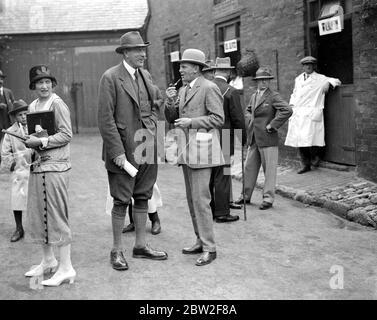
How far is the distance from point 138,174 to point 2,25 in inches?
650

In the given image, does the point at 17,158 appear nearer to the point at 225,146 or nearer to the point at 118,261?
the point at 118,261

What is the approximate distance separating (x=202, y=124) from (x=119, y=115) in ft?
2.58

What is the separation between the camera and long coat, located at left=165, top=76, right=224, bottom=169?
16.7ft

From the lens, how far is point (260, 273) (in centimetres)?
479

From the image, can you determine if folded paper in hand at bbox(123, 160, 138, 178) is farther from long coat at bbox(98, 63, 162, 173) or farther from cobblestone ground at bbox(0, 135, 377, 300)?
cobblestone ground at bbox(0, 135, 377, 300)

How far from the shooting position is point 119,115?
489cm

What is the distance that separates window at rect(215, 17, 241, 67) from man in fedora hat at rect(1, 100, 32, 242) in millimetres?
7346

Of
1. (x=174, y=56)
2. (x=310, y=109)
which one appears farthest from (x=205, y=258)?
(x=174, y=56)

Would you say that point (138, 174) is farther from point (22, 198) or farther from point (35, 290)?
point (22, 198)

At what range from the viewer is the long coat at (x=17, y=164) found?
6.00 m

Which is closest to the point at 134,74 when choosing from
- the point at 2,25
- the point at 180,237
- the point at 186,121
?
the point at 186,121

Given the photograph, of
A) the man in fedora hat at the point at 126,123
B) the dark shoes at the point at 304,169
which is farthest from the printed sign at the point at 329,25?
the man in fedora hat at the point at 126,123

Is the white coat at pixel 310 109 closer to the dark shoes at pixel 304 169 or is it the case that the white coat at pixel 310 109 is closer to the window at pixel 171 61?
the dark shoes at pixel 304 169

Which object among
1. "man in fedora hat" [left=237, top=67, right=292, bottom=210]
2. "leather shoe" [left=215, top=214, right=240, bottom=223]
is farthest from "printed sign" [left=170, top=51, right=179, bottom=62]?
"leather shoe" [left=215, top=214, right=240, bottom=223]
